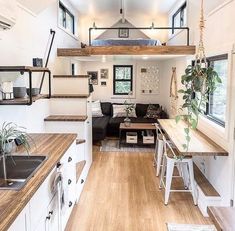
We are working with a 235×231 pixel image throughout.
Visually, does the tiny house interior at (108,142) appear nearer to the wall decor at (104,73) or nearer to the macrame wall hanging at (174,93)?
the macrame wall hanging at (174,93)

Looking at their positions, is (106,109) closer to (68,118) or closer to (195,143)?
(68,118)

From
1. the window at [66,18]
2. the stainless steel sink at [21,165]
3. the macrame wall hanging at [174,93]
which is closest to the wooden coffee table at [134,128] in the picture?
the macrame wall hanging at [174,93]

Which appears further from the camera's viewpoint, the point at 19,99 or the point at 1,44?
the point at 1,44

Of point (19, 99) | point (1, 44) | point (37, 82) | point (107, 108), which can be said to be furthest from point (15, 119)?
point (107, 108)

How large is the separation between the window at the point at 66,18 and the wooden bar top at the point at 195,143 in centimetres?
317

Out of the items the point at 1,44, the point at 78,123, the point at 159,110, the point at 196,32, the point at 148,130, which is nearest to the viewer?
the point at 1,44

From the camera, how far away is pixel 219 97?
4.13m

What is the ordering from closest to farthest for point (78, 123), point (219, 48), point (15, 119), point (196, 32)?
1. point (15, 119)
2. point (219, 48)
3. point (78, 123)
4. point (196, 32)

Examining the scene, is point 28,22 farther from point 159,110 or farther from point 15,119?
point 159,110

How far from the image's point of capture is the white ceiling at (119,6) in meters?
6.87

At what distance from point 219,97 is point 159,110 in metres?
3.91

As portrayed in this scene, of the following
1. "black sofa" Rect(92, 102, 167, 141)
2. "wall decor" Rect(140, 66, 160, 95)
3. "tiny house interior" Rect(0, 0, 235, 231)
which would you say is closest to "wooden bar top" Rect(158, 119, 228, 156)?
"tiny house interior" Rect(0, 0, 235, 231)

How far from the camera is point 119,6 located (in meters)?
7.36

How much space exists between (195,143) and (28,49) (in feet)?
8.19
